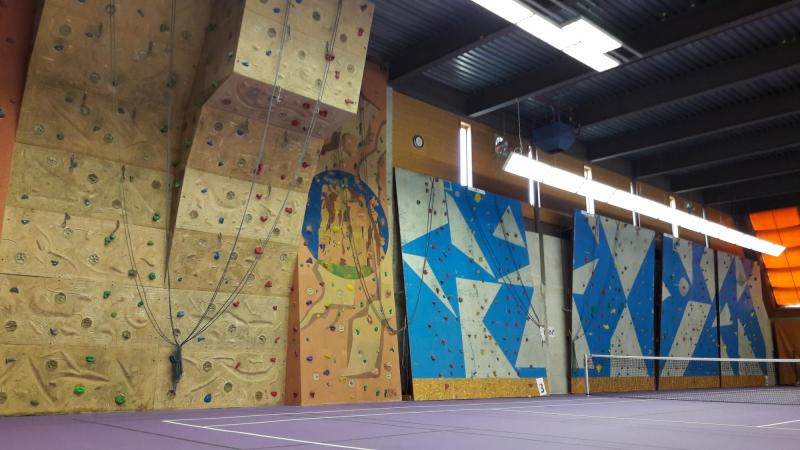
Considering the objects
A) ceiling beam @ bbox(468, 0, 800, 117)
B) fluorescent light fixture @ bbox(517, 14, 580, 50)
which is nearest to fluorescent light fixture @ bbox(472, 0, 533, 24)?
fluorescent light fixture @ bbox(517, 14, 580, 50)

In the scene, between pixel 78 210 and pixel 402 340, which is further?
pixel 402 340

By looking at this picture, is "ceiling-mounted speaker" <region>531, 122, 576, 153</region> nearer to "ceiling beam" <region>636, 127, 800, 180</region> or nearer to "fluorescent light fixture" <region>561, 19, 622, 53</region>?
"fluorescent light fixture" <region>561, 19, 622, 53</region>

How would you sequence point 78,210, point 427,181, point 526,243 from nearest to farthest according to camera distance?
point 78,210
point 427,181
point 526,243

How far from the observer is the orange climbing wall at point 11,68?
653 centimetres

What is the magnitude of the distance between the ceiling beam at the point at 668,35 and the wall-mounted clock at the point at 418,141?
5.09 feet

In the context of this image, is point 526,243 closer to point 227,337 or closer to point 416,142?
point 416,142

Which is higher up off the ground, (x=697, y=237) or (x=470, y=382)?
(x=697, y=237)

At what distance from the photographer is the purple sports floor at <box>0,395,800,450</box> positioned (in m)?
4.25

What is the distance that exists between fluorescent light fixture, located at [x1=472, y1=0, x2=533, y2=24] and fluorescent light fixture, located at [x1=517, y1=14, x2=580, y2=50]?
128 mm

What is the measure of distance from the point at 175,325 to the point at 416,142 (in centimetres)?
526

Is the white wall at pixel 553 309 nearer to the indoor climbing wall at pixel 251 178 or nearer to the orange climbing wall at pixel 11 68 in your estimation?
the indoor climbing wall at pixel 251 178

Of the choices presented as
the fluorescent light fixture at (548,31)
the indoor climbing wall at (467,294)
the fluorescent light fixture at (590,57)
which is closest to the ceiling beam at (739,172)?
the indoor climbing wall at (467,294)

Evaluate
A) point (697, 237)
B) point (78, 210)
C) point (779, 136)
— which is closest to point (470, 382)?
point (78, 210)

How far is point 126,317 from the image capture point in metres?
7.14
